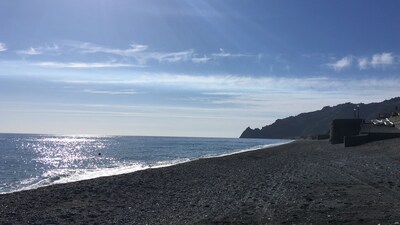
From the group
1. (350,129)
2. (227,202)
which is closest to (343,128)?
(350,129)

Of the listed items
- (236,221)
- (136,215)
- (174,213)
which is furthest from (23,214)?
(236,221)

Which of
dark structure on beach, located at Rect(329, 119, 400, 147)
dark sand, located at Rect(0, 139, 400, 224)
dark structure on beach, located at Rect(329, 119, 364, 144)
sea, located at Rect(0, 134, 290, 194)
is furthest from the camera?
dark structure on beach, located at Rect(329, 119, 364, 144)

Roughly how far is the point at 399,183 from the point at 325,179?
4.21 meters

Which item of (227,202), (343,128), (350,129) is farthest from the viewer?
(343,128)

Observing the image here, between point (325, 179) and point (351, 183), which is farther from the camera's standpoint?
point (325, 179)

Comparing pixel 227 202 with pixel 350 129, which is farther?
pixel 350 129

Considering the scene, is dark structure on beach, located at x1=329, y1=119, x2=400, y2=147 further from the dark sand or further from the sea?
the dark sand

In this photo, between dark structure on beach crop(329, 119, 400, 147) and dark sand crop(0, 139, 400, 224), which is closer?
dark sand crop(0, 139, 400, 224)

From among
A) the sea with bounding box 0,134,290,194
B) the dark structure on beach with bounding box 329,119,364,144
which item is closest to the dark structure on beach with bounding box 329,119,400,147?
the dark structure on beach with bounding box 329,119,364,144

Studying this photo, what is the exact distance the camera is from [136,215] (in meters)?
15.3

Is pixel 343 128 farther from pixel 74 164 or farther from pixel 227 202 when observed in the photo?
pixel 227 202

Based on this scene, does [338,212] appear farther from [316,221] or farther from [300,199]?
[300,199]

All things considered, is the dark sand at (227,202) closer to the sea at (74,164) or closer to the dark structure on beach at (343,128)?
the sea at (74,164)

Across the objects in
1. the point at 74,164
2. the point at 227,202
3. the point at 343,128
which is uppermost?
the point at 343,128
